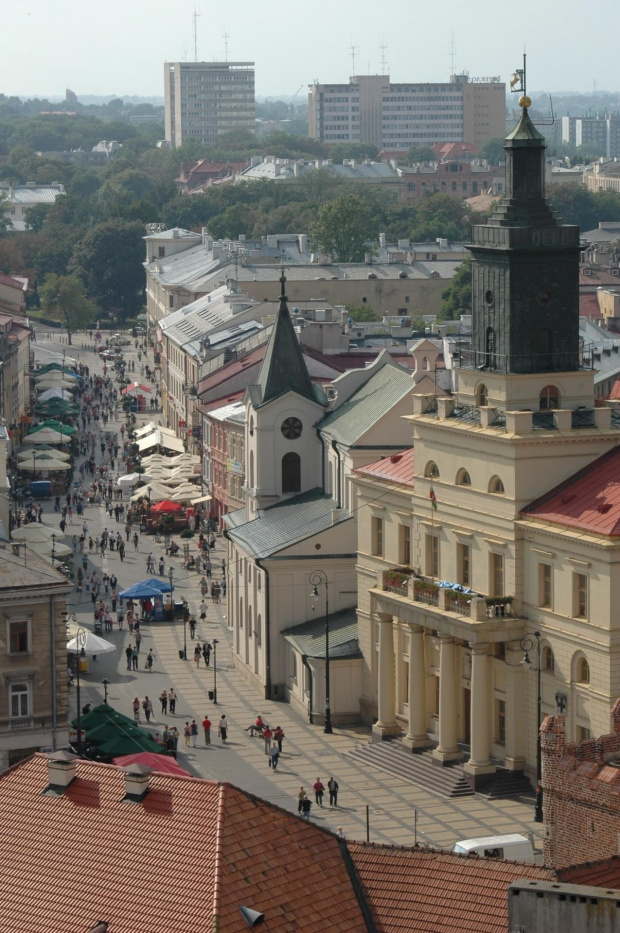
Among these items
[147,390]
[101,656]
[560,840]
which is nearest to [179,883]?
[560,840]

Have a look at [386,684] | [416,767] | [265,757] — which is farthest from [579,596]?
[265,757]

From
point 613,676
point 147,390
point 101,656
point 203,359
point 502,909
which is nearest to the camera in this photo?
point 502,909

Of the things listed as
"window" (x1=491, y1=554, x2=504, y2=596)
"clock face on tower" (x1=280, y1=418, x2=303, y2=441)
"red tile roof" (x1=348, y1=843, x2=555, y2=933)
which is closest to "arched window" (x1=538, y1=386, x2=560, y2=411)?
"window" (x1=491, y1=554, x2=504, y2=596)

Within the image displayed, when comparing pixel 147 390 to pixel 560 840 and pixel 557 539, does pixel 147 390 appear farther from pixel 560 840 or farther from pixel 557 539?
pixel 560 840

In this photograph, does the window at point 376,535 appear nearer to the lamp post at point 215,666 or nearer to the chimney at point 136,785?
the lamp post at point 215,666

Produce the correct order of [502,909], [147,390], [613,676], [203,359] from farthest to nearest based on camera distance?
[147,390], [203,359], [613,676], [502,909]

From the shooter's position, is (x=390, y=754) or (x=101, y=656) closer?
(x=390, y=754)

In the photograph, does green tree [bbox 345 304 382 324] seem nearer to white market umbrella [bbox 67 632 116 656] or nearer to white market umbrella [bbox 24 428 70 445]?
white market umbrella [bbox 24 428 70 445]
